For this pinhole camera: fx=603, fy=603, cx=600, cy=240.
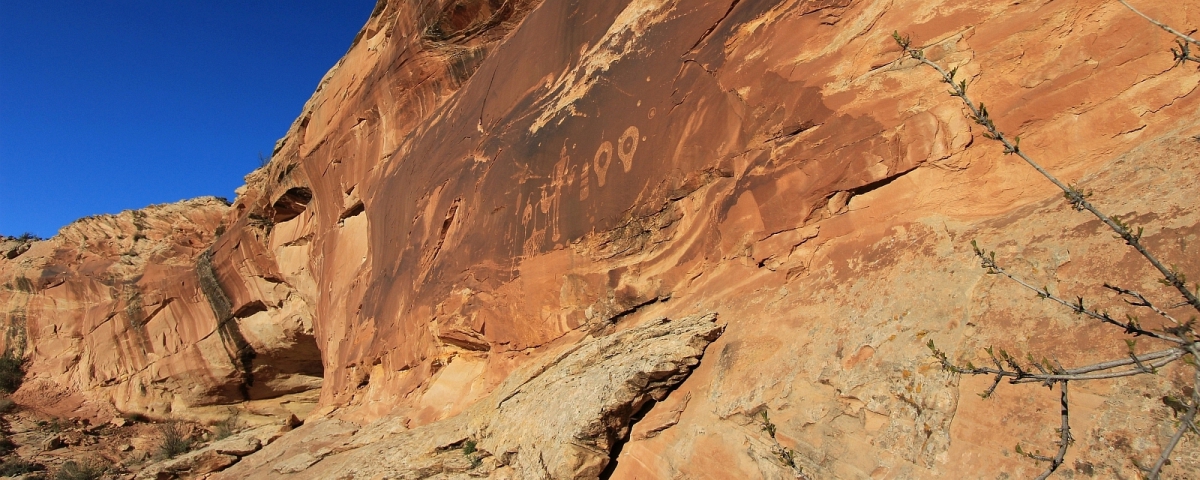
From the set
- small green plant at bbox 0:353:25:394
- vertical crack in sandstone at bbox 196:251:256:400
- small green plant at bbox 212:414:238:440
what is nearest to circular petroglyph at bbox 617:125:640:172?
small green plant at bbox 212:414:238:440

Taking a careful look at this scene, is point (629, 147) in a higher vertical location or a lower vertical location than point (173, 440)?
higher

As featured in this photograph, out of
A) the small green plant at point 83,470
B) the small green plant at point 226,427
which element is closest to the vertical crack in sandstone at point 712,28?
the small green plant at point 83,470

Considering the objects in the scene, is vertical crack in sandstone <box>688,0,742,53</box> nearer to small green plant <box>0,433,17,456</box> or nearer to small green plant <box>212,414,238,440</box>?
small green plant <box>212,414,238,440</box>

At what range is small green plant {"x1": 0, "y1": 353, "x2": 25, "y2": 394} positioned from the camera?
18.1 metres

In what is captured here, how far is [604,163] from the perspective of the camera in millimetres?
6844

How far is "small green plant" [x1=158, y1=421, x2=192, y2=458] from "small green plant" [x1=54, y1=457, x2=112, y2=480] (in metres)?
1.11

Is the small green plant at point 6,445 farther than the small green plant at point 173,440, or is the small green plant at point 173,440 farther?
the small green plant at point 6,445

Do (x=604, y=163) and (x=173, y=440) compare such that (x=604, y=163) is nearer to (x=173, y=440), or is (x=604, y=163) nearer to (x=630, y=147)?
(x=630, y=147)

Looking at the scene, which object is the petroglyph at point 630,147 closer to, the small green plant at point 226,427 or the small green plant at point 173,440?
the small green plant at point 173,440

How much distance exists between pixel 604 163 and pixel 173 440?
47.5 feet

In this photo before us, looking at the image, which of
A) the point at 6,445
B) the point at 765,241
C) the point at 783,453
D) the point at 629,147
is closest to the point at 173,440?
the point at 6,445

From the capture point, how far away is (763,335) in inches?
185

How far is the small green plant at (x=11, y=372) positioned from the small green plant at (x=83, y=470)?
638 cm

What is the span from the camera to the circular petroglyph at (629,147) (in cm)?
654
